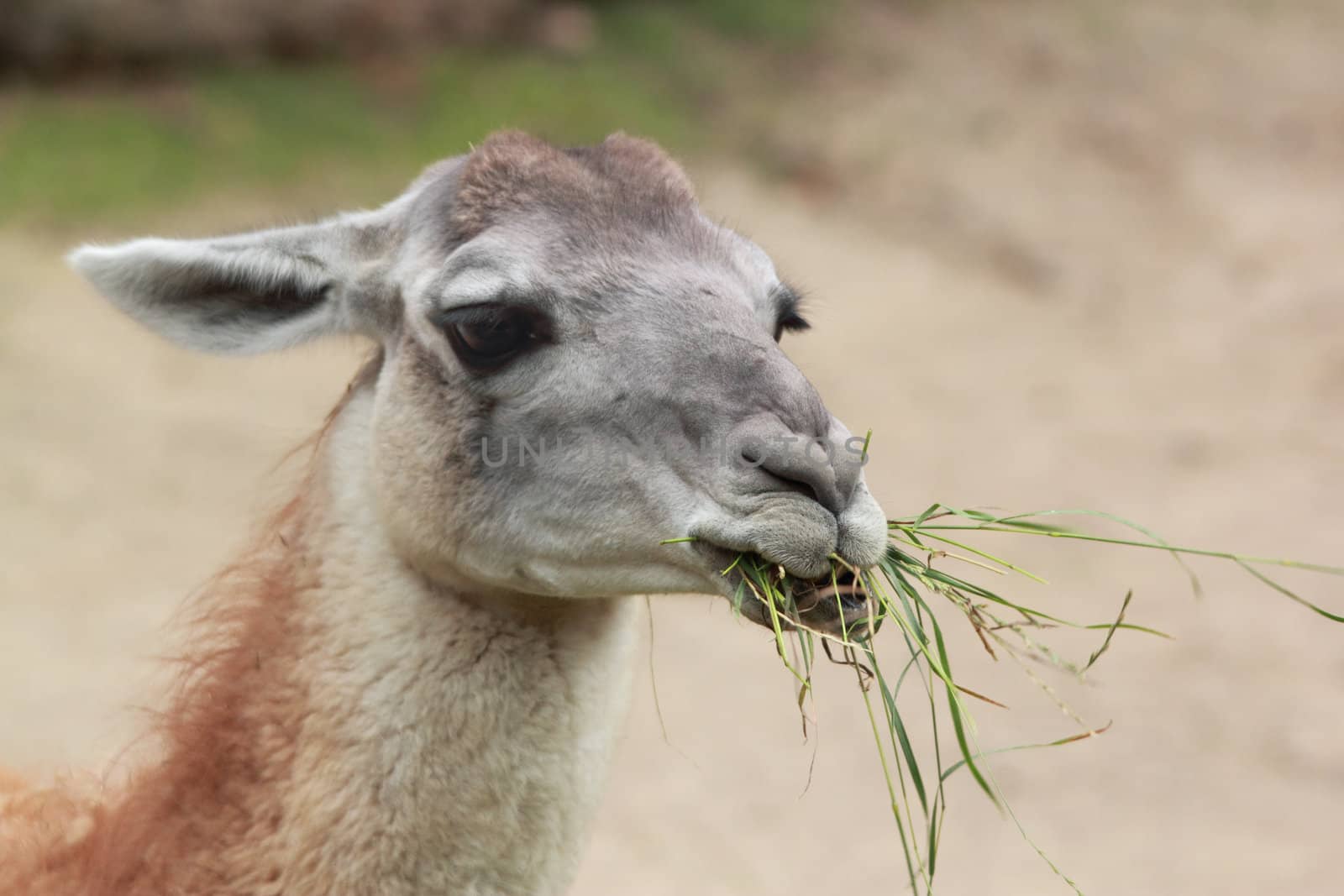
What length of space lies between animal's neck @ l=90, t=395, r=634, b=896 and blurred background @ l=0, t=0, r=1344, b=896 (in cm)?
70

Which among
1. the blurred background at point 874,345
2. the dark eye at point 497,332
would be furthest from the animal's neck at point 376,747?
the blurred background at point 874,345

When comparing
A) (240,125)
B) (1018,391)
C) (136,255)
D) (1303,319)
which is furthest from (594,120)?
(136,255)

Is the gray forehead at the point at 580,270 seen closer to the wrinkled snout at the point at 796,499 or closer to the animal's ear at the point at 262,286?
the animal's ear at the point at 262,286

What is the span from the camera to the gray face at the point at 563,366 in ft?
8.57

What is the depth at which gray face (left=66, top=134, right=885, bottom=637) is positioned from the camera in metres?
2.61

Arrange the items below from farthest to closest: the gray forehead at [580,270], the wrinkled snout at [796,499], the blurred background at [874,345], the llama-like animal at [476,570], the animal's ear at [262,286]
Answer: the blurred background at [874,345] → the animal's ear at [262,286] → the gray forehead at [580,270] → the llama-like animal at [476,570] → the wrinkled snout at [796,499]

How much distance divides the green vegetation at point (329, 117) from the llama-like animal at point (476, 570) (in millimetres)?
6922

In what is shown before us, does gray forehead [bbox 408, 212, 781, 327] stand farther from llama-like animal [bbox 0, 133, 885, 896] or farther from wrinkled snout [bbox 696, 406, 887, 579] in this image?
wrinkled snout [bbox 696, 406, 887, 579]

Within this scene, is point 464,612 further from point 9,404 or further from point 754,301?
point 9,404

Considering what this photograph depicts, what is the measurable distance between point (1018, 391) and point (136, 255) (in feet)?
27.9

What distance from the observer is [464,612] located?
293 cm

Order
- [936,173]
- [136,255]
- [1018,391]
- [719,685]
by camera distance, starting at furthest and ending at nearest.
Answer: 1. [936,173]
2. [1018,391]
3. [719,685]
4. [136,255]

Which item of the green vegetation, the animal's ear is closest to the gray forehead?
the animal's ear

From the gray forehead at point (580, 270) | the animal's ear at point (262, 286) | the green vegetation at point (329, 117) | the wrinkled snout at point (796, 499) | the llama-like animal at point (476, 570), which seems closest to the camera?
the wrinkled snout at point (796, 499)
